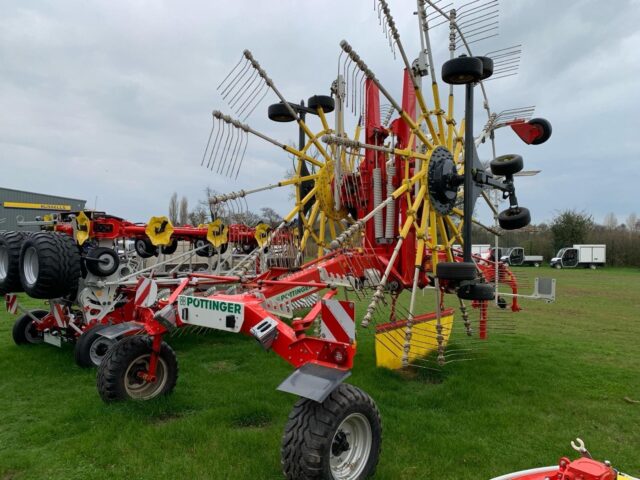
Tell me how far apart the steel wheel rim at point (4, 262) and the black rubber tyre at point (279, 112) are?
14.5 feet

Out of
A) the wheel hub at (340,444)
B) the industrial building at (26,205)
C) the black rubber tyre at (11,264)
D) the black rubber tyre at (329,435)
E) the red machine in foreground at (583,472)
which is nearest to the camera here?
the red machine in foreground at (583,472)

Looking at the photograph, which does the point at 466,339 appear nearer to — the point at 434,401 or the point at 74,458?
the point at 434,401

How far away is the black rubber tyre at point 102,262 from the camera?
718 centimetres

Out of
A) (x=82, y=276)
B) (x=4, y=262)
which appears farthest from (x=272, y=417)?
(x=4, y=262)

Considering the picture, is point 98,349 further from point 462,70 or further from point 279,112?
point 462,70

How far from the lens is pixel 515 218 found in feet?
16.3

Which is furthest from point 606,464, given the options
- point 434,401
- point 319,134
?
point 319,134

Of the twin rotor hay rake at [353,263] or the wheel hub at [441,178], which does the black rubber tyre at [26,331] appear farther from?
the wheel hub at [441,178]

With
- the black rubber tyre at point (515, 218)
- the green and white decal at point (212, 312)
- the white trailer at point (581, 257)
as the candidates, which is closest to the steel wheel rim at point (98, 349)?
the green and white decal at point (212, 312)

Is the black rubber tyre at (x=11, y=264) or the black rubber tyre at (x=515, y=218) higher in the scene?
the black rubber tyre at (x=515, y=218)

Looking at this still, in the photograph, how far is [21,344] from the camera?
26.5 ft

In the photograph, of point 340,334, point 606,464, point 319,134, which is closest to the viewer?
point 606,464

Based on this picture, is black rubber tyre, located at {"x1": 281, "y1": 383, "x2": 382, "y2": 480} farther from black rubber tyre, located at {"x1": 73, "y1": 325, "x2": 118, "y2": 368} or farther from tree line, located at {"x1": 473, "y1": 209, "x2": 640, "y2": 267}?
tree line, located at {"x1": 473, "y1": 209, "x2": 640, "y2": 267}

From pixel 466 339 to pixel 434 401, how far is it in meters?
3.91
